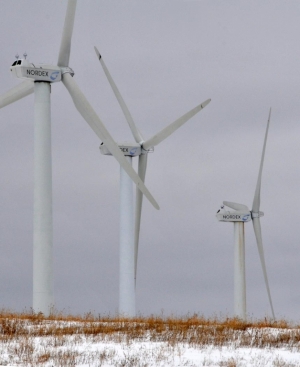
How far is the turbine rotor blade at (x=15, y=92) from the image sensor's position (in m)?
53.1

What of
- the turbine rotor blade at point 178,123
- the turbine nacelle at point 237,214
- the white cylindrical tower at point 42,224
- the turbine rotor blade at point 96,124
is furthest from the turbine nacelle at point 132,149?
the white cylindrical tower at point 42,224

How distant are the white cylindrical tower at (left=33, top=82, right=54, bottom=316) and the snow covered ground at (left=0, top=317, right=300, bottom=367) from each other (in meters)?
10.8

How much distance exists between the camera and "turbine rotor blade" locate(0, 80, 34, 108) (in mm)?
53081

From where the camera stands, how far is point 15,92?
53.5 meters

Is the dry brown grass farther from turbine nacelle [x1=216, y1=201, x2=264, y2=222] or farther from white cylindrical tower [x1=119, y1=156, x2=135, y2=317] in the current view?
turbine nacelle [x1=216, y1=201, x2=264, y2=222]

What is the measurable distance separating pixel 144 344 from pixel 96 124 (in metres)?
21.3

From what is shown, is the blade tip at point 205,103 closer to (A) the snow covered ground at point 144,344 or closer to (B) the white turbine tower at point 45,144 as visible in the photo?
(B) the white turbine tower at point 45,144

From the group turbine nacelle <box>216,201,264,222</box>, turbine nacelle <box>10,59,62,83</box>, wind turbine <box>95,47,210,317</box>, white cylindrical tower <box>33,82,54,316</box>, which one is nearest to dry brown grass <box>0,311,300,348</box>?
white cylindrical tower <box>33,82,54,316</box>

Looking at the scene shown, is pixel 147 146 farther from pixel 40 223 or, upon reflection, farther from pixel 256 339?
pixel 256 339

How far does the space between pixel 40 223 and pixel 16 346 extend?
19.3m

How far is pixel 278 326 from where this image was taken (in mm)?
37062

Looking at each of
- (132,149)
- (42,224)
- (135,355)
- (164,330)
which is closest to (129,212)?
(132,149)

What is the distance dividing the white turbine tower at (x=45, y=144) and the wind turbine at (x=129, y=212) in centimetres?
1651

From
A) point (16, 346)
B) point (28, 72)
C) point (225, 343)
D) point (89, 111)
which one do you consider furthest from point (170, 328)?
point (28, 72)
